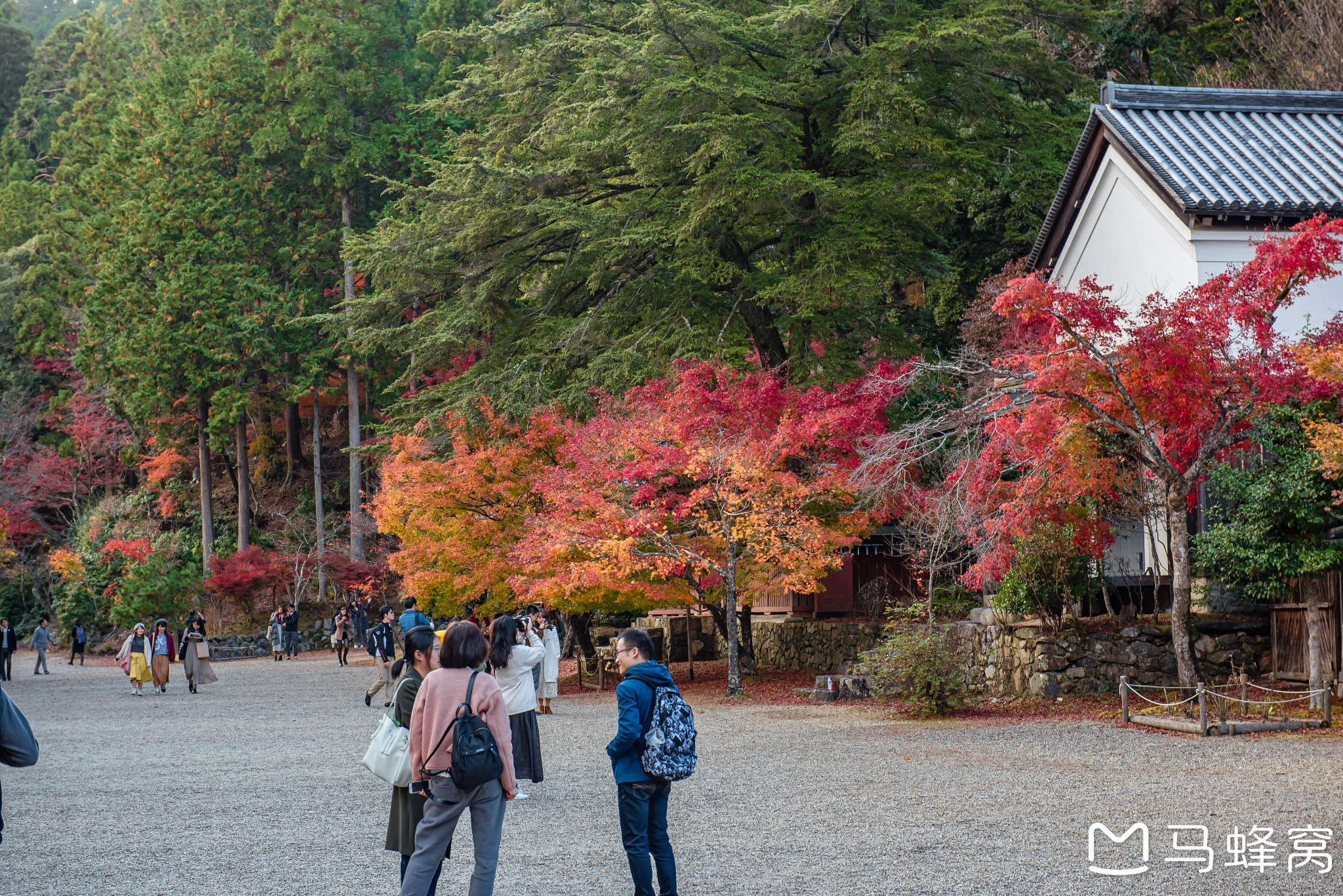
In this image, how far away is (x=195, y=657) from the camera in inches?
953

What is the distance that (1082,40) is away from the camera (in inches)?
1016

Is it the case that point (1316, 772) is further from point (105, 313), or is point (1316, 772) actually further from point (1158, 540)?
point (105, 313)

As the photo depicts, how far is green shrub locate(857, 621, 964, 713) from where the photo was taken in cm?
1548

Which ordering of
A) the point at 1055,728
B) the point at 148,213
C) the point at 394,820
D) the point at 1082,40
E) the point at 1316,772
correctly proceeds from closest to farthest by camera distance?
the point at 394,820, the point at 1316,772, the point at 1055,728, the point at 1082,40, the point at 148,213

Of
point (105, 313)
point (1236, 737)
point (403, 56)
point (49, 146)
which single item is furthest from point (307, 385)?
point (1236, 737)

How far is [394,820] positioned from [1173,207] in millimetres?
14321

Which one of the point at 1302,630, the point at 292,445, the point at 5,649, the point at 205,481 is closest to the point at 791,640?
the point at 1302,630

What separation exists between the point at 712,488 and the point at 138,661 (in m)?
12.1

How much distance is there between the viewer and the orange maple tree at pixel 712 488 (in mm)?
18266

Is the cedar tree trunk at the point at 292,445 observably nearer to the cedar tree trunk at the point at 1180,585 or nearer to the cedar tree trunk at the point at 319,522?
the cedar tree trunk at the point at 319,522

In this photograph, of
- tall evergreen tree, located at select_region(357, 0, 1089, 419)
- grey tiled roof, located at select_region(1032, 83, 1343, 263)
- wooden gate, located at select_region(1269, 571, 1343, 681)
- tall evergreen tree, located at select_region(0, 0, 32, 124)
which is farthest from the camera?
tall evergreen tree, located at select_region(0, 0, 32, 124)

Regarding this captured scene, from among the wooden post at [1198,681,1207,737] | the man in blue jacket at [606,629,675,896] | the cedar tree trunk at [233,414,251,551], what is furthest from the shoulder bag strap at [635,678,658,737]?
the cedar tree trunk at [233,414,251,551]

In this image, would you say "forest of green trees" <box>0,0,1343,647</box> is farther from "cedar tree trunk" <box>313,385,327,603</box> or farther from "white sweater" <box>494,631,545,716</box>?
"white sweater" <box>494,631,545,716</box>

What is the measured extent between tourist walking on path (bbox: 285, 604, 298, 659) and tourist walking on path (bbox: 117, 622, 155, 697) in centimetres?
1215
